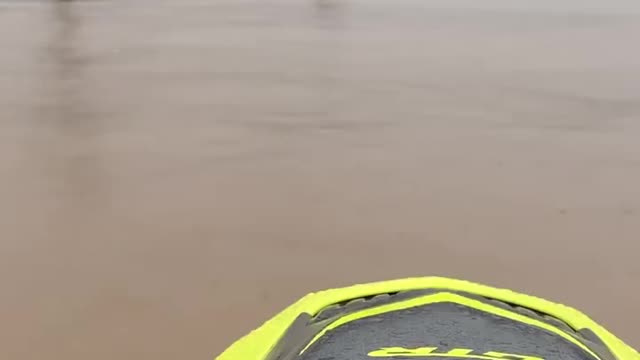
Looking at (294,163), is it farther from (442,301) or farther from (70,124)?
(442,301)

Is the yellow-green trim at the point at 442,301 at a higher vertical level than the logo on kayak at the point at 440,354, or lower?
higher

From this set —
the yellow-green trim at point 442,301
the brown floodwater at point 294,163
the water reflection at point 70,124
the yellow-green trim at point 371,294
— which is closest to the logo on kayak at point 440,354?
the yellow-green trim at point 442,301

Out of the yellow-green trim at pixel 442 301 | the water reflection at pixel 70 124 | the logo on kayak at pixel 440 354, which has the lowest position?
the logo on kayak at pixel 440 354

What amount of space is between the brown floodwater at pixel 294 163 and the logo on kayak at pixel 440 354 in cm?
119

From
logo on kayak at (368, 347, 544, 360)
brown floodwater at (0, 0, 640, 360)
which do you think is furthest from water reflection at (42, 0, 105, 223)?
logo on kayak at (368, 347, 544, 360)

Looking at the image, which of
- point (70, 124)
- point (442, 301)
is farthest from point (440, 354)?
point (70, 124)

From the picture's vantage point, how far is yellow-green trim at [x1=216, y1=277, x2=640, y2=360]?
5.29ft

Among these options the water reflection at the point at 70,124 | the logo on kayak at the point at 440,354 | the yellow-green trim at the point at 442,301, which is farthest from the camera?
the water reflection at the point at 70,124

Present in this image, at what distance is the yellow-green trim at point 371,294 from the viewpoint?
1.61 meters

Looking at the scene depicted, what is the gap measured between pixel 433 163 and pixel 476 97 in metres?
0.67

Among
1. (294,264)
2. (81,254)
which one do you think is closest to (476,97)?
(294,264)

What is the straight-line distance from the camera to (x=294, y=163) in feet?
11.8

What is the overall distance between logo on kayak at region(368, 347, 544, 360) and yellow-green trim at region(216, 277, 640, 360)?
0.22 m

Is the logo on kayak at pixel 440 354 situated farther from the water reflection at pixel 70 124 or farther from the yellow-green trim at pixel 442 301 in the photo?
the water reflection at pixel 70 124
